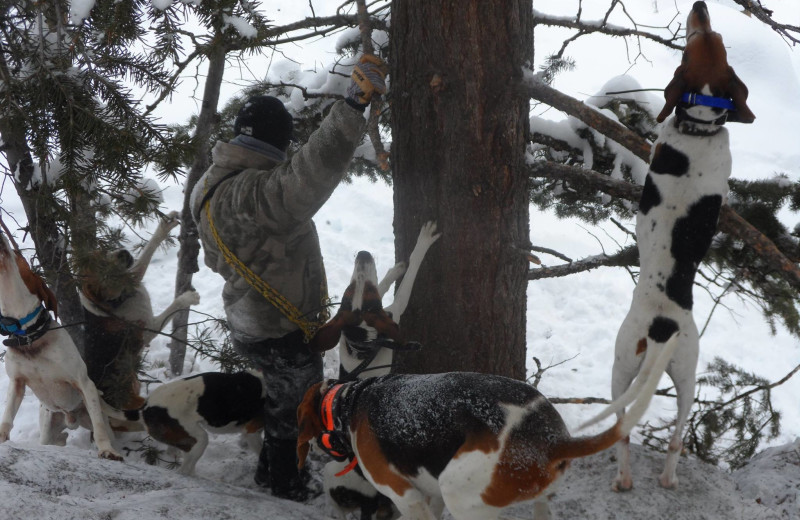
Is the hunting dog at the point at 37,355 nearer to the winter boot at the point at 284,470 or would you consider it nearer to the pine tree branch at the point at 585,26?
the winter boot at the point at 284,470

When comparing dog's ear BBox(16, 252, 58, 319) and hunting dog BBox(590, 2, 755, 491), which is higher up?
hunting dog BBox(590, 2, 755, 491)

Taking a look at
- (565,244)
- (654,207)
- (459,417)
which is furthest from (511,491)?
(565,244)

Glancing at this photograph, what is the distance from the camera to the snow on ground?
8.15ft

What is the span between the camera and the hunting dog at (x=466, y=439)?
1879 millimetres

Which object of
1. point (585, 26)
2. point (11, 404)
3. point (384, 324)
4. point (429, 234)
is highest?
point (585, 26)

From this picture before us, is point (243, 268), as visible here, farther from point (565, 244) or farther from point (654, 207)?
point (565, 244)

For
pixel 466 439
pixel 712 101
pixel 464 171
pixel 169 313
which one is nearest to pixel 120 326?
pixel 169 313

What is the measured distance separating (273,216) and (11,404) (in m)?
1.92

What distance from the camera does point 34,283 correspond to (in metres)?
3.04

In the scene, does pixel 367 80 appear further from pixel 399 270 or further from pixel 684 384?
pixel 684 384

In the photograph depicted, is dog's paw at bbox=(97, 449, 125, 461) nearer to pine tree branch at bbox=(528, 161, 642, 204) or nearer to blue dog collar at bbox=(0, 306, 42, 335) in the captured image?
blue dog collar at bbox=(0, 306, 42, 335)

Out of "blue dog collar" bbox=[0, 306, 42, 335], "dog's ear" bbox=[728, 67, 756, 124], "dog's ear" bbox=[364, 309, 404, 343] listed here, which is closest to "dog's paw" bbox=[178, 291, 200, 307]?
"blue dog collar" bbox=[0, 306, 42, 335]

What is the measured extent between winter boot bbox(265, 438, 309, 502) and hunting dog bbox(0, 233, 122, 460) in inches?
31.8

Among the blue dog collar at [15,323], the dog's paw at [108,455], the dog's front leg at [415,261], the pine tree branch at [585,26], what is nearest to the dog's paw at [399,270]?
the dog's front leg at [415,261]
